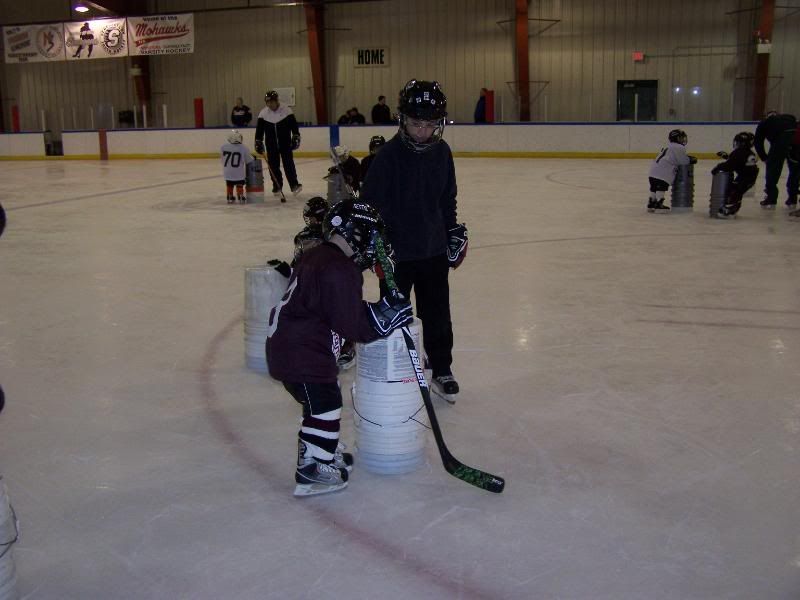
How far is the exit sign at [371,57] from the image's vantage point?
22125 millimetres

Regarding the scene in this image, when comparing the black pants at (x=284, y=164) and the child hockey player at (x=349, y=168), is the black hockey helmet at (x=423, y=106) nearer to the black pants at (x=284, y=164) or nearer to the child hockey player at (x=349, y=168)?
the child hockey player at (x=349, y=168)

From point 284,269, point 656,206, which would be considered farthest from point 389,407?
point 656,206

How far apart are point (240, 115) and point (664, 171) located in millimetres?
14301

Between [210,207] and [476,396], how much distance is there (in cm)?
724

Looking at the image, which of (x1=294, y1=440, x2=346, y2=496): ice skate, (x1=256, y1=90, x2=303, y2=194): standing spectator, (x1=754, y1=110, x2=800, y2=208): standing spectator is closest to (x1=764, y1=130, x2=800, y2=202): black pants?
(x1=754, y1=110, x2=800, y2=208): standing spectator

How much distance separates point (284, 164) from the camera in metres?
11.1

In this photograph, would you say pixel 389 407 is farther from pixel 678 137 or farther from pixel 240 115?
pixel 240 115

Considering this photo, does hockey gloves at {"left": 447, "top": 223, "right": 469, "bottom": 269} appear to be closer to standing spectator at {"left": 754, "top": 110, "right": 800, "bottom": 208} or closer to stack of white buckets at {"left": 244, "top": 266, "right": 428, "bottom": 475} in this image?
stack of white buckets at {"left": 244, "top": 266, "right": 428, "bottom": 475}

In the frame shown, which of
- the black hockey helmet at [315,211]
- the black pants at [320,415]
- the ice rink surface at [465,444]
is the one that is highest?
the black hockey helmet at [315,211]

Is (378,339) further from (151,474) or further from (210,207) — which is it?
(210,207)

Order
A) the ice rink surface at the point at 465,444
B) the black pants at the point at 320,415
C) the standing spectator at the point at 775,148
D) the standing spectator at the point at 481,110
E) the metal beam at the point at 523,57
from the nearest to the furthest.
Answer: the ice rink surface at the point at 465,444 < the black pants at the point at 320,415 < the standing spectator at the point at 775,148 < the standing spectator at the point at 481,110 < the metal beam at the point at 523,57

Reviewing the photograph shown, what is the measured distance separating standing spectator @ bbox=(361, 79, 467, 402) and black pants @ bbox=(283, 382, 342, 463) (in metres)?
0.88

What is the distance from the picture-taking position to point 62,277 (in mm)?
5996

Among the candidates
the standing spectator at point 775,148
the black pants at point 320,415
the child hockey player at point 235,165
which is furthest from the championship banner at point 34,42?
the black pants at point 320,415
